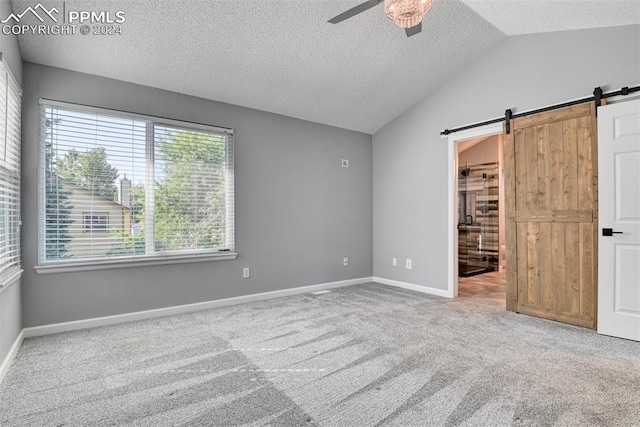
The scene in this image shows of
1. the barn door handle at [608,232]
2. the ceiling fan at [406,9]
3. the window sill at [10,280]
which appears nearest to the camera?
the ceiling fan at [406,9]

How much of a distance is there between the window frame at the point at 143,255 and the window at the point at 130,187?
1 centimetres

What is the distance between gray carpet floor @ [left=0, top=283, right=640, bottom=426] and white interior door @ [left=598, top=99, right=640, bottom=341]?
0.25 m

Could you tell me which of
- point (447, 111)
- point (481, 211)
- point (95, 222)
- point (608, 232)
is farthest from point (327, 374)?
point (481, 211)

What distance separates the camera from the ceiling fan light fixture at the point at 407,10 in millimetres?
2137

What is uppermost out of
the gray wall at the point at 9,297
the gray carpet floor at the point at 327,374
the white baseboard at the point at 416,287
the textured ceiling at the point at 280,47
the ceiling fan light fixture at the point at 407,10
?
the textured ceiling at the point at 280,47

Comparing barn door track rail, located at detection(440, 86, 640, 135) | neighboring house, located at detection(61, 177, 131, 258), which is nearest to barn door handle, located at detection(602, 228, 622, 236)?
barn door track rail, located at detection(440, 86, 640, 135)

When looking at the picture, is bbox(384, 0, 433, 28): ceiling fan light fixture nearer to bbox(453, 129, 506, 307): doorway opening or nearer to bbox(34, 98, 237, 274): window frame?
bbox(34, 98, 237, 274): window frame

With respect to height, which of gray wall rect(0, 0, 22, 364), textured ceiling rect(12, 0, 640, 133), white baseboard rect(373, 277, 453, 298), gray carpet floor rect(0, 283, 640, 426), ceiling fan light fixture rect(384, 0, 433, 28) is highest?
textured ceiling rect(12, 0, 640, 133)

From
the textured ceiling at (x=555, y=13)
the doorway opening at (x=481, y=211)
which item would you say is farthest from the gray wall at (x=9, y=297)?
the doorway opening at (x=481, y=211)

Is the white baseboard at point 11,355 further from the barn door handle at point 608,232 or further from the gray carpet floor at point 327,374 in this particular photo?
the barn door handle at point 608,232

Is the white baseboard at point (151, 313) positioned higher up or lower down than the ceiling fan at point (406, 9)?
lower down

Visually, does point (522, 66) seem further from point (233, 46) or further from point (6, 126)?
point (6, 126)

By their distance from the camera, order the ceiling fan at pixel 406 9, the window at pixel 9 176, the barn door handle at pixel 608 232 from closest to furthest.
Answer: the ceiling fan at pixel 406 9 < the window at pixel 9 176 < the barn door handle at pixel 608 232

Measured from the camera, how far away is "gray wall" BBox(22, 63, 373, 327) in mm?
3111
